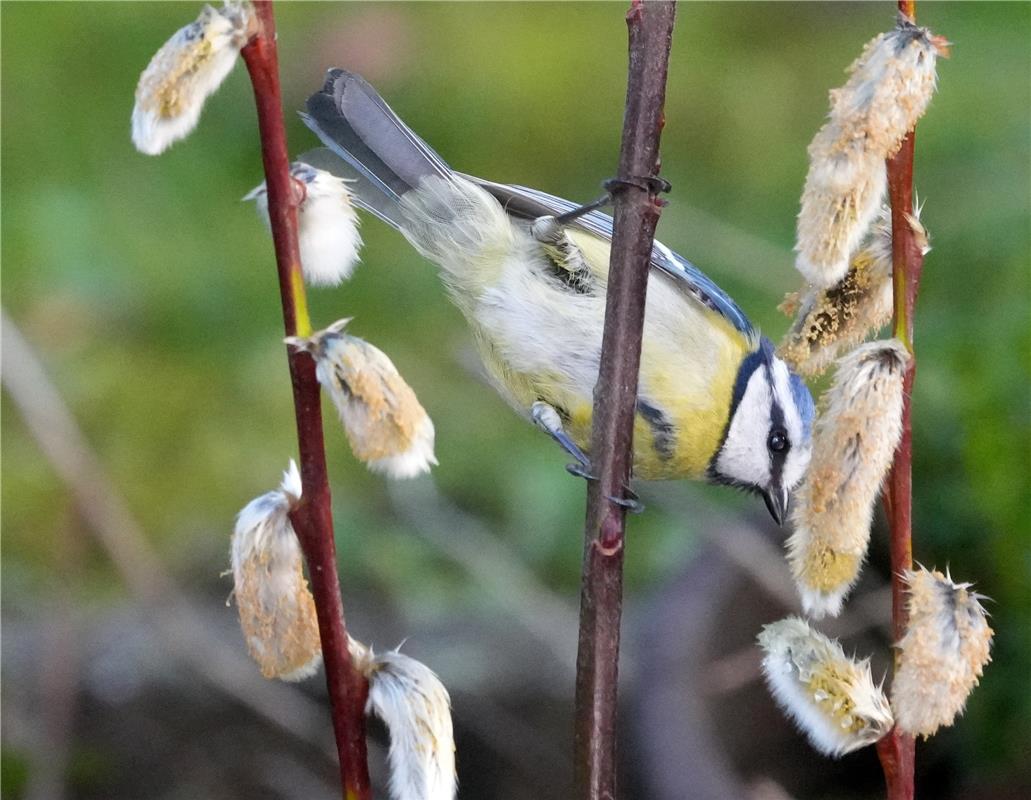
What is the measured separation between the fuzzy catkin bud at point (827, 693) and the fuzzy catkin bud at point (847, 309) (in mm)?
144

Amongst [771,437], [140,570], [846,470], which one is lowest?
[140,570]

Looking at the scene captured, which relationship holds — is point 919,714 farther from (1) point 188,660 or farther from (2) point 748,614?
(1) point 188,660

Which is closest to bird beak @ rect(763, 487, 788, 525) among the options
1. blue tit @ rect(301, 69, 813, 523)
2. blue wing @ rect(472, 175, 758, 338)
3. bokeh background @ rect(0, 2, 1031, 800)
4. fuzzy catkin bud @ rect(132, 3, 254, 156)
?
blue tit @ rect(301, 69, 813, 523)

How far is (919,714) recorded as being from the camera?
0.53 metres

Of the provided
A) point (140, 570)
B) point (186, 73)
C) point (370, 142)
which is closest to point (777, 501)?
point (370, 142)

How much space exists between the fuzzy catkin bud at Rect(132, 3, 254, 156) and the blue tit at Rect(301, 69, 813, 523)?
0.79 meters

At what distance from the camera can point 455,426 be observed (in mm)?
2309

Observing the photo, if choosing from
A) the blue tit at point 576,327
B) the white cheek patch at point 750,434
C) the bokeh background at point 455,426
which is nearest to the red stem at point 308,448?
the blue tit at point 576,327

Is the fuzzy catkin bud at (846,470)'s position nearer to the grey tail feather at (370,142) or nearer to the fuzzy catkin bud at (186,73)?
the fuzzy catkin bud at (186,73)

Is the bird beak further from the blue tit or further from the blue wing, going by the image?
the blue wing

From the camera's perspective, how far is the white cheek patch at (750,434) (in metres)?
1.39

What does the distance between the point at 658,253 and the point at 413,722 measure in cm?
97

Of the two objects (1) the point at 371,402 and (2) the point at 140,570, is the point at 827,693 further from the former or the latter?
(2) the point at 140,570

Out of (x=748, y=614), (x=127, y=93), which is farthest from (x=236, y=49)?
(x=127, y=93)
